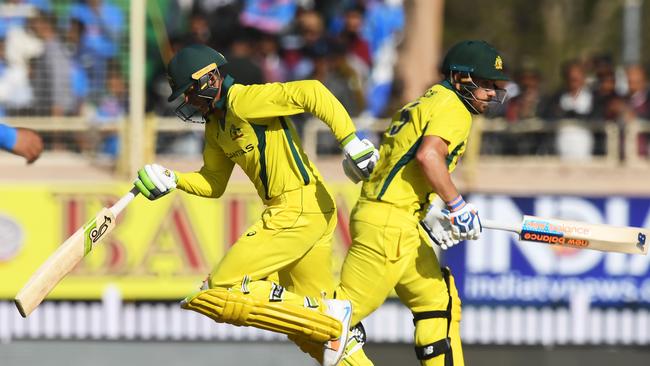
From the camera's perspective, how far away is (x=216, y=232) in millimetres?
10547

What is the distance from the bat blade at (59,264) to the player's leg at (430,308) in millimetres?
1627

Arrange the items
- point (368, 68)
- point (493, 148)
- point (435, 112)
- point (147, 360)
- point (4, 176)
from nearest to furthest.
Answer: point (435, 112) → point (147, 360) → point (4, 176) → point (493, 148) → point (368, 68)

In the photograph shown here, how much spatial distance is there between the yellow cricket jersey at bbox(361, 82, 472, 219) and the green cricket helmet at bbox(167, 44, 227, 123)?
972 mm

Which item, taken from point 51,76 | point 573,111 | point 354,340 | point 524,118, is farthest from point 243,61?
point 354,340

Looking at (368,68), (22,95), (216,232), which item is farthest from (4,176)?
(368,68)

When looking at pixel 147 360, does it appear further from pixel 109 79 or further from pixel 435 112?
pixel 435 112

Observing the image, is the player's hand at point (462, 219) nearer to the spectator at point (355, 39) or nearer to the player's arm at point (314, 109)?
the player's arm at point (314, 109)

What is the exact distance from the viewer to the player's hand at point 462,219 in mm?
7133

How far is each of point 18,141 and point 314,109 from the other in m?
1.86

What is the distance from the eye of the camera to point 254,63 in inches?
462

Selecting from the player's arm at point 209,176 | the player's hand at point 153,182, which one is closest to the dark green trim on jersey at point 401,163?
the player's arm at point 209,176

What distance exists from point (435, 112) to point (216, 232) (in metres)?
3.66

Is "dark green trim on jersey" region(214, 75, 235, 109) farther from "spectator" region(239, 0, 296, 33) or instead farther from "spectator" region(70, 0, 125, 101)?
"spectator" region(239, 0, 296, 33)

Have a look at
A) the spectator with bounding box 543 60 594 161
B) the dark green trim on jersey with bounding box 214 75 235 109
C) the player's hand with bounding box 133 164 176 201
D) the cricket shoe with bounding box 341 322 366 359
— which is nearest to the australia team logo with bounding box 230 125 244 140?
the dark green trim on jersey with bounding box 214 75 235 109
